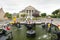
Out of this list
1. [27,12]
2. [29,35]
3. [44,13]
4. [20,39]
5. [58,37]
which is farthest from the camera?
[27,12]

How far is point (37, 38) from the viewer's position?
2111 cm

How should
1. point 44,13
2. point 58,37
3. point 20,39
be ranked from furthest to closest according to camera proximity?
point 44,13
point 20,39
point 58,37

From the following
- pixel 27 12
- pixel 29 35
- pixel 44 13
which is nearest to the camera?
pixel 29 35

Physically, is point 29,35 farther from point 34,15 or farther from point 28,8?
point 28,8

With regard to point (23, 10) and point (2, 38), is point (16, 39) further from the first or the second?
point (23, 10)

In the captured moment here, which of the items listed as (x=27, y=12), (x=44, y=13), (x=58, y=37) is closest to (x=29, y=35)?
(x=58, y=37)

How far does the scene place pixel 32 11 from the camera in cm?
7119

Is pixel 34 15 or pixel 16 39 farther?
pixel 34 15

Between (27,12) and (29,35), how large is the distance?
1920 inches

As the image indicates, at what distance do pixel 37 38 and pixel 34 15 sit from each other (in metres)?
43.0

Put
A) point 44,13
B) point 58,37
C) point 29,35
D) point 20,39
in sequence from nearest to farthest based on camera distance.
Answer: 1. point 58,37
2. point 20,39
3. point 29,35
4. point 44,13

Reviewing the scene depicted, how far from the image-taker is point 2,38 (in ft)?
58.2

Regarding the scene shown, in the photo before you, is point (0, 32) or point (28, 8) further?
point (28, 8)

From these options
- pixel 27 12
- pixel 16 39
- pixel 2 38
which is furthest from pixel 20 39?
pixel 27 12
